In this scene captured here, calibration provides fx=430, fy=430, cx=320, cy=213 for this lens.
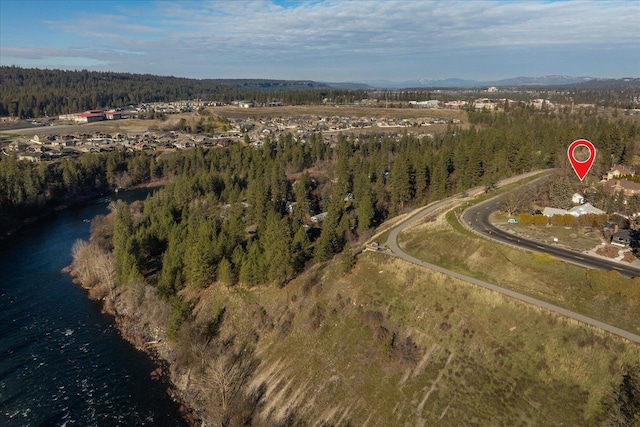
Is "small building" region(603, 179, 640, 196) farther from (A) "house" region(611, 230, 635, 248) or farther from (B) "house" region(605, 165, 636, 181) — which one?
(A) "house" region(611, 230, 635, 248)

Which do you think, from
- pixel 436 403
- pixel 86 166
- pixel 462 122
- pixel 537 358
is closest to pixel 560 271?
pixel 537 358

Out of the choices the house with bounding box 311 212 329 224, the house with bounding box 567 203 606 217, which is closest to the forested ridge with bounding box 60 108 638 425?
the house with bounding box 311 212 329 224

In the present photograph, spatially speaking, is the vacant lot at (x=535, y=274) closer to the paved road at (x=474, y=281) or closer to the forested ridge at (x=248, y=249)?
the paved road at (x=474, y=281)

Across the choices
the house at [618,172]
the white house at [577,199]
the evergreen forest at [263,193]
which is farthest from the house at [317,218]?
the house at [618,172]

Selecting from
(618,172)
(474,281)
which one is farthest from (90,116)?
(618,172)

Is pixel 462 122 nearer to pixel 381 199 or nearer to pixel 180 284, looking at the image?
pixel 381 199

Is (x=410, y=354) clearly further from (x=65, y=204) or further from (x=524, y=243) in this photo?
(x=65, y=204)

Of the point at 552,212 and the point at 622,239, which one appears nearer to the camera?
the point at 622,239
